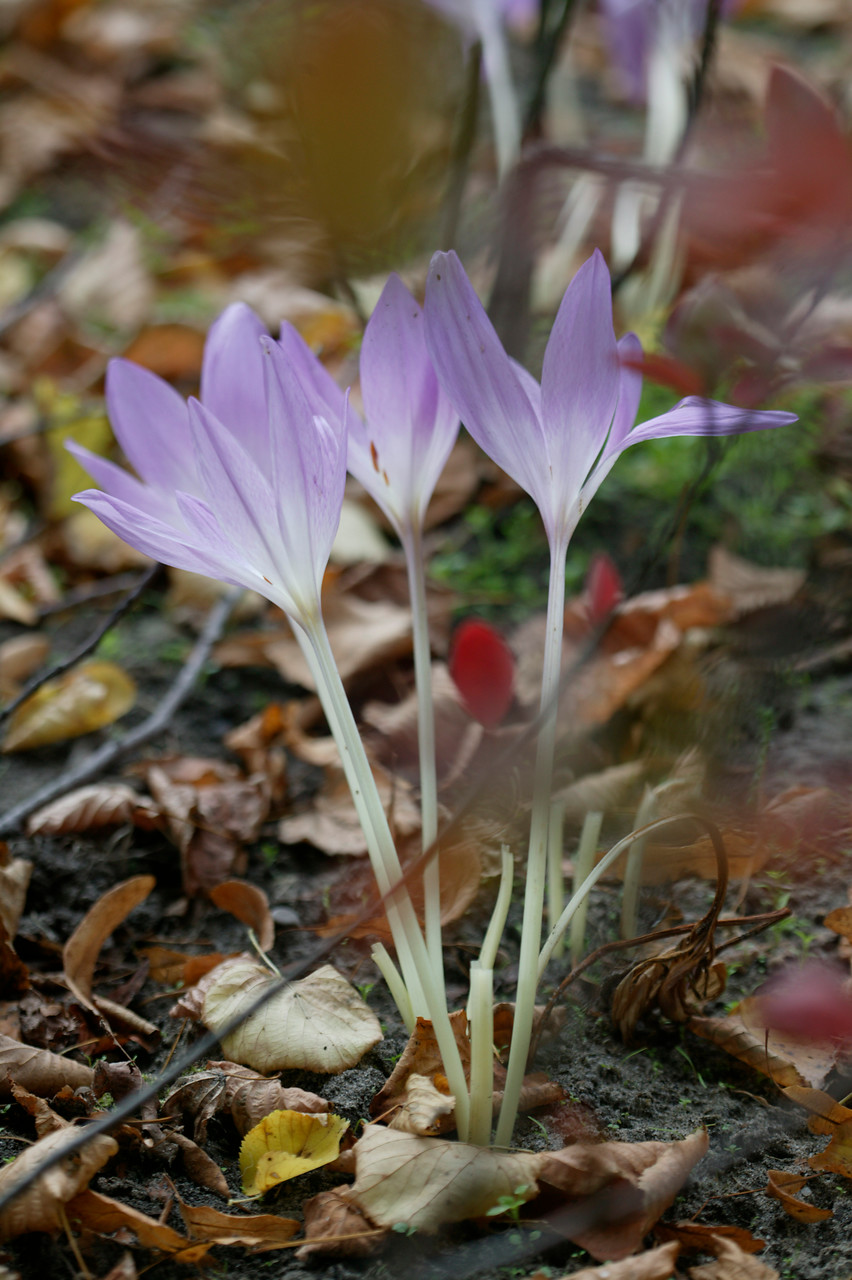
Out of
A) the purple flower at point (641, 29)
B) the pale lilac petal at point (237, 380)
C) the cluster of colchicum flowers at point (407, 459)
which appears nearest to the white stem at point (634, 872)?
the cluster of colchicum flowers at point (407, 459)

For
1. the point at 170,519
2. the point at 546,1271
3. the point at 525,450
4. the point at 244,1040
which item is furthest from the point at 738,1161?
the point at 170,519

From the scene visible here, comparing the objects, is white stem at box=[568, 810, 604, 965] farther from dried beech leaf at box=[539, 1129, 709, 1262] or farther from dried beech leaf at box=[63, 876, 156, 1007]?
dried beech leaf at box=[63, 876, 156, 1007]

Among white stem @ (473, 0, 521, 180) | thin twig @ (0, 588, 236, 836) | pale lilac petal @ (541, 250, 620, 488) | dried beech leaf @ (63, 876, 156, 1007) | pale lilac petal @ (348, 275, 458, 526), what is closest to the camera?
pale lilac petal @ (541, 250, 620, 488)

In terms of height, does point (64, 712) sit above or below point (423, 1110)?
below

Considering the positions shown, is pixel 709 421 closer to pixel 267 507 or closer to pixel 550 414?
pixel 550 414

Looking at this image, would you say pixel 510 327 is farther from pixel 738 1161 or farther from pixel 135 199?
pixel 738 1161

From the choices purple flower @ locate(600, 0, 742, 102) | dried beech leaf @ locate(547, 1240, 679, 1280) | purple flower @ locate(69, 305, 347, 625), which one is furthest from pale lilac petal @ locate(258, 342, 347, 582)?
purple flower @ locate(600, 0, 742, 102)

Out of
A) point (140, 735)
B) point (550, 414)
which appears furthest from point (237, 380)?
point (140, 735)
